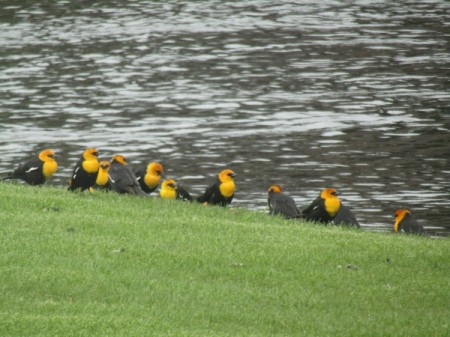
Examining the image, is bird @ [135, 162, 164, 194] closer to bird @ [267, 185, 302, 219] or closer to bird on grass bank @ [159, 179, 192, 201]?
bird on grass bank @ [159, 179, 192, 201]

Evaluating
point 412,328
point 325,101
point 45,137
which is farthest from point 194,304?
point 325,101

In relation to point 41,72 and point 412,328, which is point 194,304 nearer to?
point 412,328

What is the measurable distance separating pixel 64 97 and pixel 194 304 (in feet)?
68.5

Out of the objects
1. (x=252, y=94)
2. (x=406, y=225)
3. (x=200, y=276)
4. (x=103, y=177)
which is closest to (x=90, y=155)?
(x=103, y=177)

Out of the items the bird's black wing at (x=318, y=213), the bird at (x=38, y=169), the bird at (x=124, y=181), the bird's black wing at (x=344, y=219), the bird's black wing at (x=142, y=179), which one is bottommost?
the bird's black wing at (x=344, y=219)

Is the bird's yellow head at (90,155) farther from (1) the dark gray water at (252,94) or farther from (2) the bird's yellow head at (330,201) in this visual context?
(1) the dark gray water at (252,94)

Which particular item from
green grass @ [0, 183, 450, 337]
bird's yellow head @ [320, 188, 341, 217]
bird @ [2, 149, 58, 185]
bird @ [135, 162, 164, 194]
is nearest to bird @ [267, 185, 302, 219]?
bird's yellow head @ [320, 188, 341, 217]

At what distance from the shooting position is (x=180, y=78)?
33344mm

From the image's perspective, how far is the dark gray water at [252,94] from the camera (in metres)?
22.6

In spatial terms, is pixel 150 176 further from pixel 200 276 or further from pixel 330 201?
pixel 200 276

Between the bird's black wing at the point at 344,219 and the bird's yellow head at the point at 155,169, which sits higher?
the bird's yellow head at the point at 155,169

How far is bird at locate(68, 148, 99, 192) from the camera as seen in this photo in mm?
16016

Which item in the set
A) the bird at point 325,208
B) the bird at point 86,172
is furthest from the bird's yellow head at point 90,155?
the bird at point 325,208

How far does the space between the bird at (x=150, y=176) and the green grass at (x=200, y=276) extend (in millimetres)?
2895
